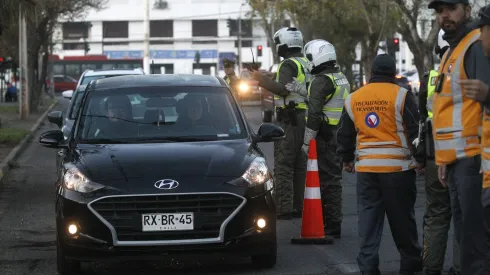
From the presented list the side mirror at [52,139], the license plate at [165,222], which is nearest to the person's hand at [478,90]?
the license plate at [165,222]

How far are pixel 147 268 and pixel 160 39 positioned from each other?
104 meters

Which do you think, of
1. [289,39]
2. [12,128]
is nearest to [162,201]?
[289,39]

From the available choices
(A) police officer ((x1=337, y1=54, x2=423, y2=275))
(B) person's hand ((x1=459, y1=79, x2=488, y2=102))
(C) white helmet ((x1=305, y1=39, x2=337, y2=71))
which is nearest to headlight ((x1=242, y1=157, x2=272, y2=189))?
(A) police officer ((x1=337, y1=54, x2=423, y2=275))

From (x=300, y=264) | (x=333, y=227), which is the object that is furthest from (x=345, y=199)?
(x=300, y=264)

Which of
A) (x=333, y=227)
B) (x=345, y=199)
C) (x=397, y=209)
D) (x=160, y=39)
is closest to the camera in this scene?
(x=397, y=209)

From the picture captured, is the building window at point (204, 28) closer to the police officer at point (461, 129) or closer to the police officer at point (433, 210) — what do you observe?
the police officer at point (433, 210)

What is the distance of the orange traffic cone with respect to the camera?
10.3 m

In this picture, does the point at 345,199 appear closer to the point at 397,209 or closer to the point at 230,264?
the point at 230,264

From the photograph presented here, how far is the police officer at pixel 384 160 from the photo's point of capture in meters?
8.16

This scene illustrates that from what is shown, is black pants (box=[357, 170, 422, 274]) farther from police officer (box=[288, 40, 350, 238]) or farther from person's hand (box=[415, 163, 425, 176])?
police officer (box=[288, 40, 350, 238])

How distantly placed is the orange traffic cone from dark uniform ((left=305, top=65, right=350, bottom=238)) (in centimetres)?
50

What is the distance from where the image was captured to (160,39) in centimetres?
11200

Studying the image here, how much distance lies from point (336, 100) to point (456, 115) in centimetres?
441

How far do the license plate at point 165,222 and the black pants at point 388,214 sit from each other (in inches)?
50.0
